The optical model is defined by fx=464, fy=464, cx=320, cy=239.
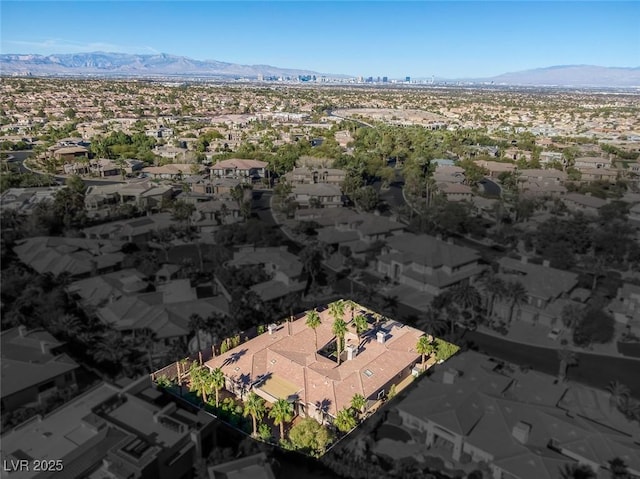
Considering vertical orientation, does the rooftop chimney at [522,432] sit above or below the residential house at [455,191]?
below

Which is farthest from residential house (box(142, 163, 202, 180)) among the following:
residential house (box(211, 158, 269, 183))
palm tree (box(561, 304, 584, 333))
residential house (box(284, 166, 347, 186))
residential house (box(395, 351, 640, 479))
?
palm tree (box(561, 304, 584, 333))

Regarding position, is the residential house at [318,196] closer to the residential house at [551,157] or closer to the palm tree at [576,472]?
the residential house at [551,157]

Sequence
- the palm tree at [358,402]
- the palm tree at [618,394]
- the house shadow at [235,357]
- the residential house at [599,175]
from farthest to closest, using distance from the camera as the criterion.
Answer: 1. the residential house at [599,175]
2. the house shadow at [235,357]
3. the palm tree at [618,394]
4. the palm tree at [358,402]

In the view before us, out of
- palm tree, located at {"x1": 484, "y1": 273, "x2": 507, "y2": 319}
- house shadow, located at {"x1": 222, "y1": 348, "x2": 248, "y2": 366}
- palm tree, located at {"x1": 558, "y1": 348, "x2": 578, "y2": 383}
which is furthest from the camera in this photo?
palm tree, located at {"x1": 484, "y1": 273, "x2": 507, "y2": 319}

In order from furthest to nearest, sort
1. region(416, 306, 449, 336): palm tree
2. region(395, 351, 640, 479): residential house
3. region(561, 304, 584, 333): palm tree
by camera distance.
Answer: region(561, 304, 584, 333): palm tree → region(416, 306, 449, 336): palm tree → region(395, 351, 640, 479): residential house

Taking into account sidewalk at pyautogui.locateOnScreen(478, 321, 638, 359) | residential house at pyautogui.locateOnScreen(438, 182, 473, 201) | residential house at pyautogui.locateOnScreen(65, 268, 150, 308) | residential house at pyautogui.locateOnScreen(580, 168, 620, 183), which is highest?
residential house at pyautogui.locateOnScreen(580, 168, 620, 183)

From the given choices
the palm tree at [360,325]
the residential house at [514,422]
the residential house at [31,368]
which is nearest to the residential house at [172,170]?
the residential house at [31,368]

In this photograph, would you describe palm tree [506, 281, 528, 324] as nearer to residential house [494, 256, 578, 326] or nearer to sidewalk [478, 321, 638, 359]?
residential house [494, 256, 578, 326]

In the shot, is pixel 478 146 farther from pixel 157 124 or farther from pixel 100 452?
pixel 100 452
